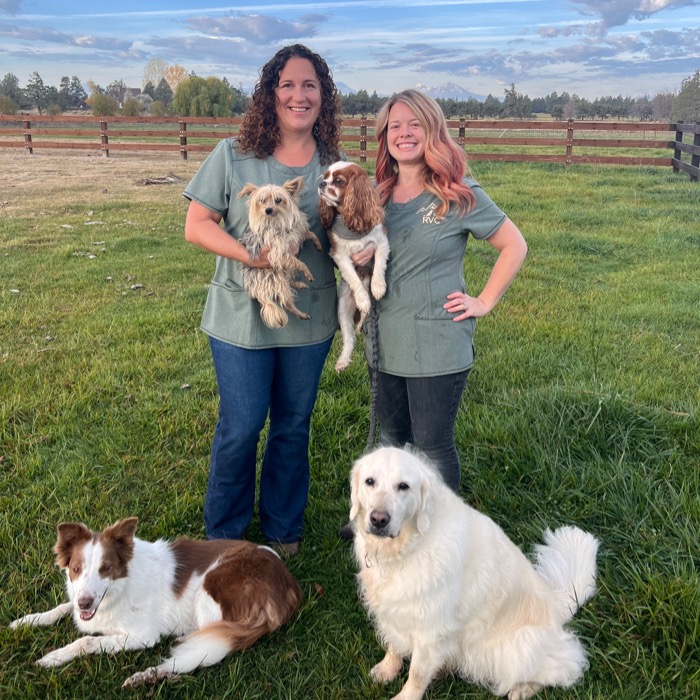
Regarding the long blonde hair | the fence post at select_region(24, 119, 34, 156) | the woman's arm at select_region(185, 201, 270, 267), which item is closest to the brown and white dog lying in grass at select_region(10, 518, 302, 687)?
the woman's arm at select_region(185, 201, 270, 267)

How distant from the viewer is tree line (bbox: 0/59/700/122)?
43000 mm

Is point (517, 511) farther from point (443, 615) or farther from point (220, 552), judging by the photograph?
point (220, 552)

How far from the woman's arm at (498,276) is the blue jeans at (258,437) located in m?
0.80

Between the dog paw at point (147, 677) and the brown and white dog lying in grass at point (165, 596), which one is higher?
the brown and white dog lying in grass at point (165, 596)

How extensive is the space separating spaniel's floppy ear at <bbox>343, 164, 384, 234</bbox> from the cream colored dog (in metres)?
1.17

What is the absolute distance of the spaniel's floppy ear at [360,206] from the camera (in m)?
2.98

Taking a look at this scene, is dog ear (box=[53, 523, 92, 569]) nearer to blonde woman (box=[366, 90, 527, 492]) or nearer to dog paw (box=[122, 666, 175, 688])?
dog paw (box=[122, 666, 175, 688])

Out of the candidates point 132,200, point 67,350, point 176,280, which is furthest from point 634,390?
point 132,200

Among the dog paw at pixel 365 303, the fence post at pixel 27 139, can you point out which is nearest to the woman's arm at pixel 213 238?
the dog paw at pixel 365 303

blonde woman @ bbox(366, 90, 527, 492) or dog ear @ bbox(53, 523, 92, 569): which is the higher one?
blonde woman @ bbox(366, 90, 527, 492)

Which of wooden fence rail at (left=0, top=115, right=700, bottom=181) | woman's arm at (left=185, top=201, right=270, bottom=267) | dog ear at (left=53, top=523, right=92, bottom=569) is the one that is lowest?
dog ear at (left=53, top=523, right=92, bottom=569)

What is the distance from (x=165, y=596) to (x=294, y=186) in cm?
219

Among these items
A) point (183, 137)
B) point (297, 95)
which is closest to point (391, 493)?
point (297, 95)

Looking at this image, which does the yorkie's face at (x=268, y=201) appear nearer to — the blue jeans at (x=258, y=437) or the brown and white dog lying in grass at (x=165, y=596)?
the blue jeans at (x=258, y=437)
